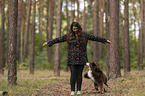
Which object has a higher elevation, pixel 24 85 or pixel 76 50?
pixel 76 50

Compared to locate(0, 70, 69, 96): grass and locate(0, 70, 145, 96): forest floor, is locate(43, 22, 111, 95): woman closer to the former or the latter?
locate(0, 70, 145, 96): forest floor

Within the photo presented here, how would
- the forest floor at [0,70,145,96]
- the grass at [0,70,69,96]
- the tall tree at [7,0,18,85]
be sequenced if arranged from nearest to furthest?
the forest floor at [0,70,145,96] → the grass at [0,70,69,96] → the tall tree at [7,0,18,85]

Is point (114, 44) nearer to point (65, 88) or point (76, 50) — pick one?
point (65, 88)

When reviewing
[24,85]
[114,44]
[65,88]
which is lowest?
[65,88]

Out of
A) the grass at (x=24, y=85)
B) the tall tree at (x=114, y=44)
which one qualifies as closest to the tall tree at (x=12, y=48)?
the grass at (x=24, y=85)

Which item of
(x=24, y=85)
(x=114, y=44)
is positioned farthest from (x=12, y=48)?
(x=114, y=44)

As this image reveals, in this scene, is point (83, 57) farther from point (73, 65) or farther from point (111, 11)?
point (111, 11)

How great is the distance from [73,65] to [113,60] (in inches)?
190

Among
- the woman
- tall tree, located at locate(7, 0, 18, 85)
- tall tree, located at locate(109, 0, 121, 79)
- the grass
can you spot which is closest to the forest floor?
the grass

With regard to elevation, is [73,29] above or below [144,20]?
below

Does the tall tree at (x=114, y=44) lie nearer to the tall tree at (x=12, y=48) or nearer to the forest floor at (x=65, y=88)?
the forest floor at (x=65, y=88)

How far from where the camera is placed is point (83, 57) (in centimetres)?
645

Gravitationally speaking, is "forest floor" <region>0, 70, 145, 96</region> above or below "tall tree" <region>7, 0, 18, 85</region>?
below

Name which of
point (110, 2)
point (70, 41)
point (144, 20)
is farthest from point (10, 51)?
point (144, 20)
